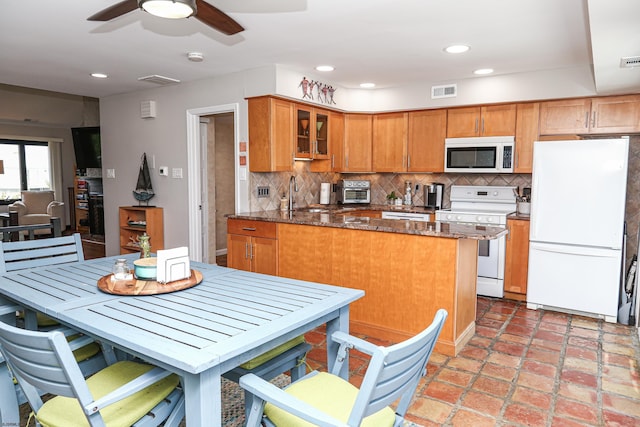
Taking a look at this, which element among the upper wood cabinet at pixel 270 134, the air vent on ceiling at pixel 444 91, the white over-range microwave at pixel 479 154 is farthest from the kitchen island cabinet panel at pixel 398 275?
the air vent on ceiling at pixel 444 91

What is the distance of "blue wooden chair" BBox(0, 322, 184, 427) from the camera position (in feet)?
4.08

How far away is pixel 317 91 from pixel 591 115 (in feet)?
9.04

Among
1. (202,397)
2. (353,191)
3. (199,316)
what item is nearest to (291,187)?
(353,191)

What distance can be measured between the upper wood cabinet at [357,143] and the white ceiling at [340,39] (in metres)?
0.80

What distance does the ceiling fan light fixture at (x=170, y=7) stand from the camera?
191 centimetres

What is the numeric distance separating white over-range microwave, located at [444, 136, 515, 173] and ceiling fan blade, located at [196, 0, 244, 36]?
319cm

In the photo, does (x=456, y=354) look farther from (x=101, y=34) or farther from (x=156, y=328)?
(x=101, y=34)

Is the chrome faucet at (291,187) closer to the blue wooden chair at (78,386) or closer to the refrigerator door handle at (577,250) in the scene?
the refrigerator door handle at (577,250)

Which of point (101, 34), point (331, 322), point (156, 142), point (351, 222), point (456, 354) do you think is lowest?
point (456, 354)

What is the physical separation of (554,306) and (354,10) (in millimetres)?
3158

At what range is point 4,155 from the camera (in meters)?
9.05

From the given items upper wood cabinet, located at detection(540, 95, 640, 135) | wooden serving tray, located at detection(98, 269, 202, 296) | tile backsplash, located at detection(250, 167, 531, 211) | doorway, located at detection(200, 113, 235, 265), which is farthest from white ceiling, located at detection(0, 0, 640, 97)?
→ wooden serving tray, located at detection(98, 269, 202, 296)

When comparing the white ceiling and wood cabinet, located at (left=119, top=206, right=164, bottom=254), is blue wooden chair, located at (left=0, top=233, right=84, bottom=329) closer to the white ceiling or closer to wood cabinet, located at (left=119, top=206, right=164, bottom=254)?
the white ceiling

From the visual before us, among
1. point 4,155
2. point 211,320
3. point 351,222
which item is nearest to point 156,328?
point 211,320
